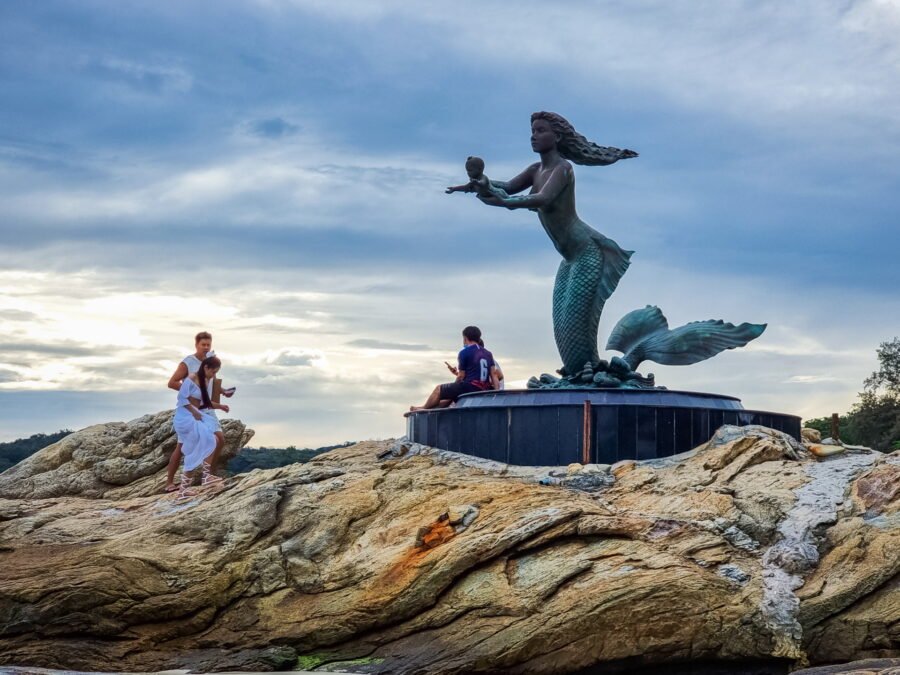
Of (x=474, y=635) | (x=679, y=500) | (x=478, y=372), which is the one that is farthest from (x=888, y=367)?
(x=474, y=635)

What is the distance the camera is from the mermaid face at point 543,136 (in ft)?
44.0

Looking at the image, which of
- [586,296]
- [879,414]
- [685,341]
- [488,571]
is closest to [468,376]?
[586,296]

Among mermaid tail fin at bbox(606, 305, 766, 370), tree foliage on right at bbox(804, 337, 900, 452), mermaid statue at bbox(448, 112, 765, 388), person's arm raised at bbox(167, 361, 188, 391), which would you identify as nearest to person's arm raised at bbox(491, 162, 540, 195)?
mermaid statue at bbox(448, 112, 765, 388)

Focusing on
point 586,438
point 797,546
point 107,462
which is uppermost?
point 586,438

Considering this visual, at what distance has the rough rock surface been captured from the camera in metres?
14.9

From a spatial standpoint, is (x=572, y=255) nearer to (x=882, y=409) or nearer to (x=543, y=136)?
(x=543, y=136)

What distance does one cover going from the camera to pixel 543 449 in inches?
470

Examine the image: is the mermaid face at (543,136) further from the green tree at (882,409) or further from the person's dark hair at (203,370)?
the green tree at (882,409)

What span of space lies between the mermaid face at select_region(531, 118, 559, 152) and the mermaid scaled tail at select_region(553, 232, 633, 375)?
1088 millimetres

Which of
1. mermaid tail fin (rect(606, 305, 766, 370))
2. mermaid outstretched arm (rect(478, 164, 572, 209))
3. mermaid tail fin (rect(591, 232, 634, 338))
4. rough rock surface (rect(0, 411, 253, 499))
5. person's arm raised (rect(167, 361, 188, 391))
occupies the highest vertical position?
mermaid outstretched arm (rect(478, 164, 572, 209))

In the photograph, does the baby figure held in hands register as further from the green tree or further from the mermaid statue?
the green tree

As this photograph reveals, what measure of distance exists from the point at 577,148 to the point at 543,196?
875 mm

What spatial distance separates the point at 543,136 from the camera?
13406 mm

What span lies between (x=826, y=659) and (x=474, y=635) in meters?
2.54
